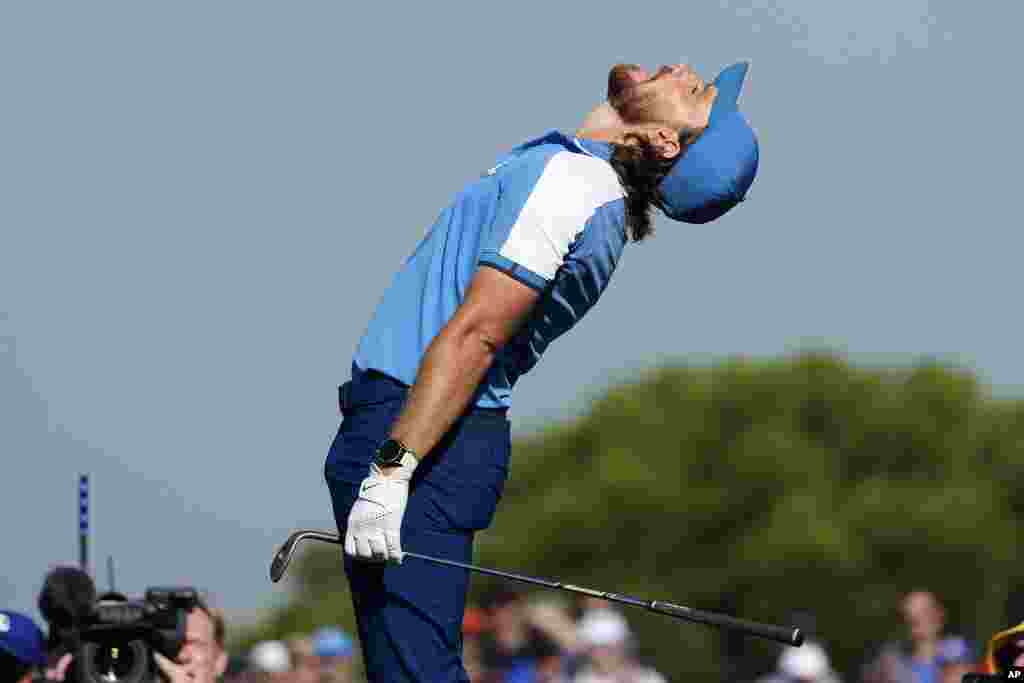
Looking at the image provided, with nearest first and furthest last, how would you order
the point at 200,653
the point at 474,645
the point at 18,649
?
1. the point at 18,649
2. the point at 200,653
3. the point at 474,645

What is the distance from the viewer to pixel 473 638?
1340 centimetres

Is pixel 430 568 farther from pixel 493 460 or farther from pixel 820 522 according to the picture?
pixel 820 522

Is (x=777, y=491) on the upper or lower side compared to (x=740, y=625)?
lower

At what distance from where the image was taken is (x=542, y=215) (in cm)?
498

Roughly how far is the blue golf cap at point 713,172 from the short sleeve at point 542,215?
249mm

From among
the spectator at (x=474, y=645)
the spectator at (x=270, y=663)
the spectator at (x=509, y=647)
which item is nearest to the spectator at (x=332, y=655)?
the spectator at (x=270, y=663)

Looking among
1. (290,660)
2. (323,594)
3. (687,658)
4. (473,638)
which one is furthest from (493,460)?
(323,594)

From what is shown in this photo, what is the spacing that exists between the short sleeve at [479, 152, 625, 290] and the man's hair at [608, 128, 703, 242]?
181mm

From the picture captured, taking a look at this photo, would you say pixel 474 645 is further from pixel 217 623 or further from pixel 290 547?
pixel 290 547

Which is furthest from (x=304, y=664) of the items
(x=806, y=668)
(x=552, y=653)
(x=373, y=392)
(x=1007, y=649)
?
(x=373, y=392)

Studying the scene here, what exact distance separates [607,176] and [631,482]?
58666mm

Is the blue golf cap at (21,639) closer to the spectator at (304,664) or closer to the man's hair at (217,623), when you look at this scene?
the man's hair at (217,623)

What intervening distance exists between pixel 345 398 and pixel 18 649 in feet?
3.63

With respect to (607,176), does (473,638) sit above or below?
below
